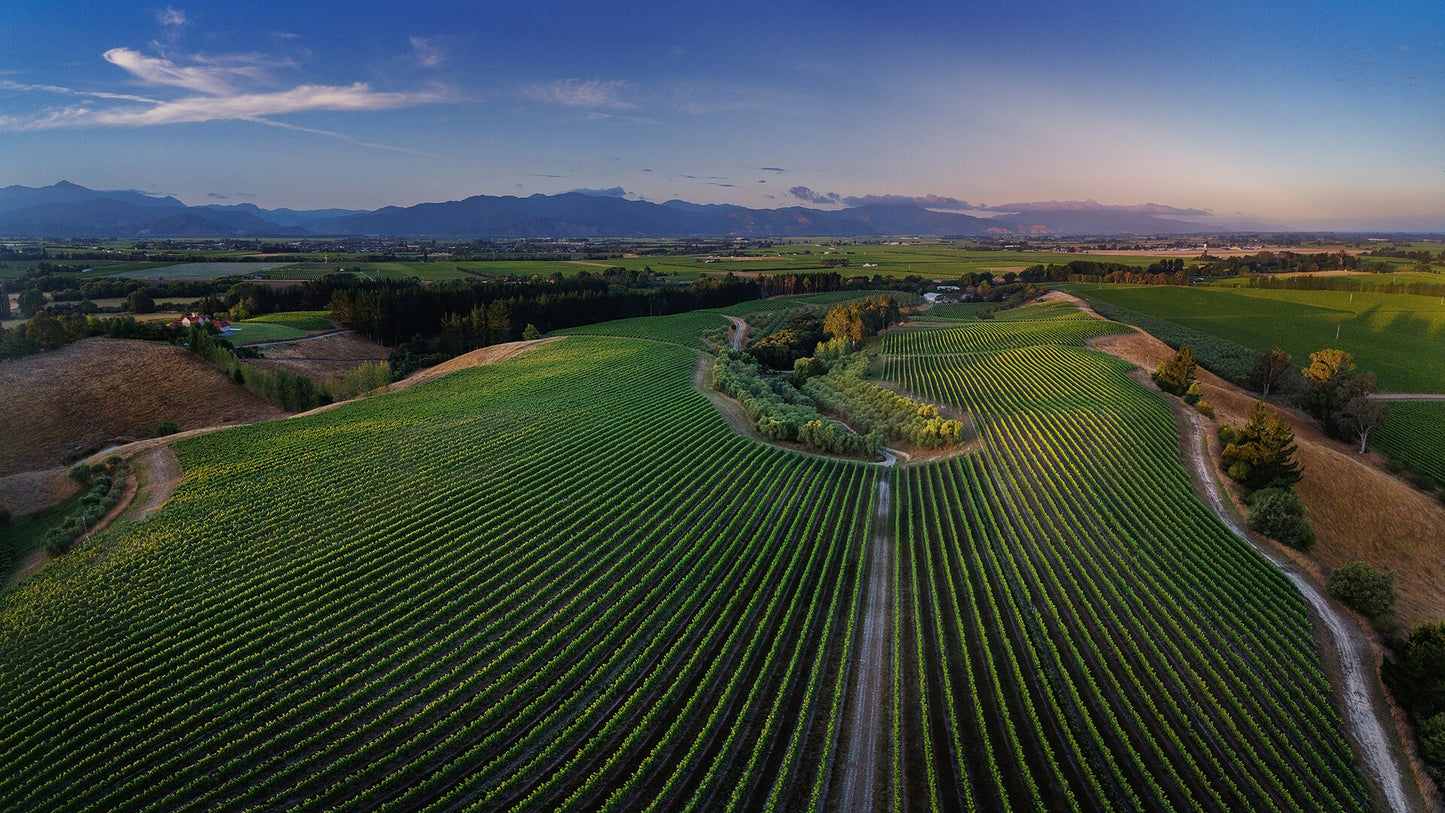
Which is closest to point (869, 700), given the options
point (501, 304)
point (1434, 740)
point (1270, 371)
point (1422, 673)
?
point (1434, 740)

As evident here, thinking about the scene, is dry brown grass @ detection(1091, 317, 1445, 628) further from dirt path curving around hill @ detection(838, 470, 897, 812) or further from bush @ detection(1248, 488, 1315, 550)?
dirt path curving around hill @ detection(838, 470, 897, 812)

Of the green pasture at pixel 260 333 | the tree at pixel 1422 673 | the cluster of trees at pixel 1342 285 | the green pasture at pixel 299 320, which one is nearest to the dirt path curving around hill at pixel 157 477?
the green pasture at pixel 260 333

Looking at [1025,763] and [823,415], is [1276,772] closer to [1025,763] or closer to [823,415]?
[1025,763]

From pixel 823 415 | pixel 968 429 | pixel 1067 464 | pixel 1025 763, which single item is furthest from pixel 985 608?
pixel 823 415

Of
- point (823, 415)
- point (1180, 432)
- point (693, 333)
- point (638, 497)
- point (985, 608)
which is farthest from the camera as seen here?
A: point (693, 333)

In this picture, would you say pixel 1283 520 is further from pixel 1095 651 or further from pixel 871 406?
pixel 871 406

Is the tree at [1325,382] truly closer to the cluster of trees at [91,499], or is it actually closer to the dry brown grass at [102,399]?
the cluster of trees at [91,499]

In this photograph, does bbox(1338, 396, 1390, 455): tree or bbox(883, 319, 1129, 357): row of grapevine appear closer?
bbox(1338, 396, 1390, 455): tree

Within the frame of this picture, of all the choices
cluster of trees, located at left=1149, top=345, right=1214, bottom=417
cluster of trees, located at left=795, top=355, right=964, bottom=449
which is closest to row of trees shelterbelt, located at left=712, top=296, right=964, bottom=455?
cluster of trees, located at left=795, top=355, right=964, bottom=449
